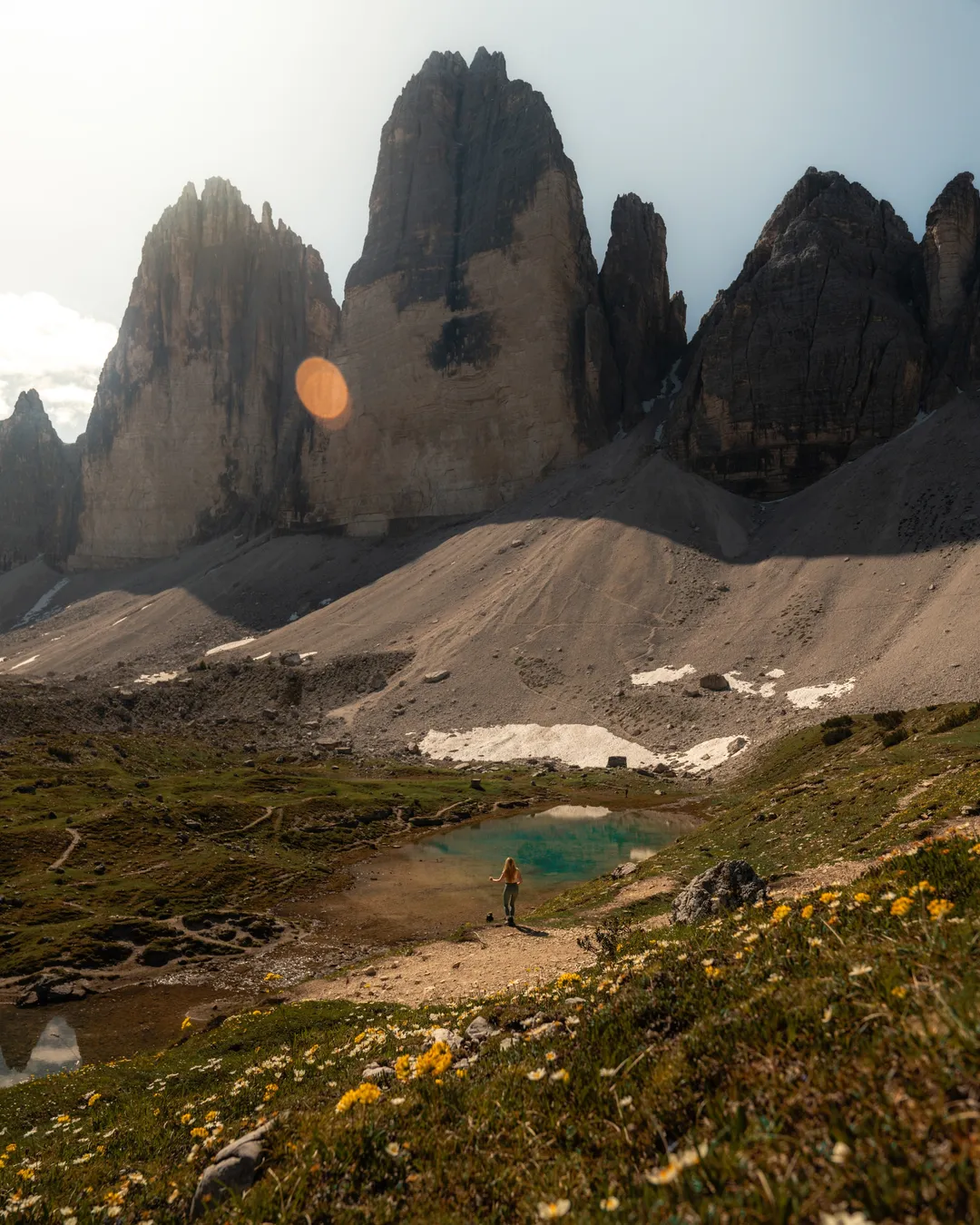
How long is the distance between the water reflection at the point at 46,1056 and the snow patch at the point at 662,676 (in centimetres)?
5327

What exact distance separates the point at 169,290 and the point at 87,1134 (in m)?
171

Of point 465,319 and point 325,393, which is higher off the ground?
point 465,319

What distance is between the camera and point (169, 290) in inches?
5940

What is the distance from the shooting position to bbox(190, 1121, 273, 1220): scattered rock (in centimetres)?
551

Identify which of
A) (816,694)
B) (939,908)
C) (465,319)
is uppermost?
(465,319)

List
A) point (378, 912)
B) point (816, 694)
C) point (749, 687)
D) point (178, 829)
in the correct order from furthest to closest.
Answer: point (749, 687), point (816, 694), point (178, 829), point (378, 912)

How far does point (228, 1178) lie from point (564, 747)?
182ft

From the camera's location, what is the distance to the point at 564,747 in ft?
197

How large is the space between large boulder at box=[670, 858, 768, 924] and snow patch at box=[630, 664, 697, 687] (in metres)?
51.0

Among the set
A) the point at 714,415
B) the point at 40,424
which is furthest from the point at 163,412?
the point at 714,415

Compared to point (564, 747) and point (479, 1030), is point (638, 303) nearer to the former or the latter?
point (564, 747)

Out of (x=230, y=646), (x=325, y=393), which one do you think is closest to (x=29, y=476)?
(x=325, y=393)

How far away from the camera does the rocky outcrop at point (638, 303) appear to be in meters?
114

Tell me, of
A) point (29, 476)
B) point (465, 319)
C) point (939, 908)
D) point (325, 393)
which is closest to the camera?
point (939, 908)
